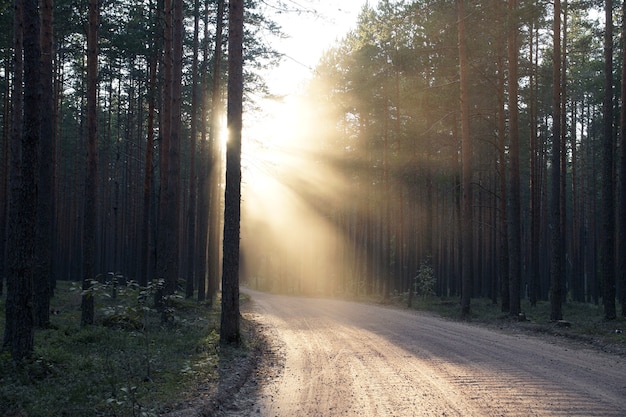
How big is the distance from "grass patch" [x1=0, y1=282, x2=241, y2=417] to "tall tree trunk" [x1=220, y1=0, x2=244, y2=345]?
686 mm

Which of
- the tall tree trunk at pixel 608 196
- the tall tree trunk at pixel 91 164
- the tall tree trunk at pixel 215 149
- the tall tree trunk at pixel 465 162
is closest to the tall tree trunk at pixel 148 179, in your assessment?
the tall tree trunk at pixel 215 149

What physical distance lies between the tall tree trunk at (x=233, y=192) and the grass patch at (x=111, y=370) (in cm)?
69

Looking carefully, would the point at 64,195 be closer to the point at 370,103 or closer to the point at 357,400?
the point at 370,103

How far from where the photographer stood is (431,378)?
28.5 feet

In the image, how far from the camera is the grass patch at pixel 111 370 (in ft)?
22.1

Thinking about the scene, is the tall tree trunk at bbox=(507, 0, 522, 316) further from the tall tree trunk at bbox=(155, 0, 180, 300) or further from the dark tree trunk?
the dark tree trunk

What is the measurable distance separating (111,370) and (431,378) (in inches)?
208

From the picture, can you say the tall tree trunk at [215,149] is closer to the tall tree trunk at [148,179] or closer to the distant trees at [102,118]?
the distant trees at [102,118]

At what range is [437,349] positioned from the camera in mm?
11742

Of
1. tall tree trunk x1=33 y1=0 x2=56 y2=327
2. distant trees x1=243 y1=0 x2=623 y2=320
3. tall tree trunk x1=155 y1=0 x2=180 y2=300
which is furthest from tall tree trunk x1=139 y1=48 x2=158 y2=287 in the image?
distant trees x1=243 y1=0 x2=623 y2=320

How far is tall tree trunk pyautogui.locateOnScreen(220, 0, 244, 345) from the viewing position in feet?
39.4

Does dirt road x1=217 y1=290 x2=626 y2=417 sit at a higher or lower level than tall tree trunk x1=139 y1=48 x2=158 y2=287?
lower

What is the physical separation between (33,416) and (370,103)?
2918 cm

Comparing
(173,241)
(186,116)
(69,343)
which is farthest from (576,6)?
(186,116)
